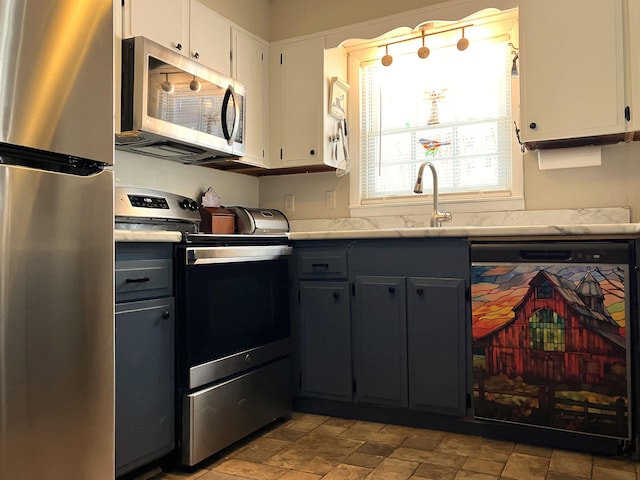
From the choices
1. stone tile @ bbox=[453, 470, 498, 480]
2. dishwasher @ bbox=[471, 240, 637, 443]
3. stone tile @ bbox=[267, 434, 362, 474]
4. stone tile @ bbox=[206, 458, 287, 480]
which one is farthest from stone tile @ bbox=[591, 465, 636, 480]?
stone tile @ bbox=[206, 458, 287, 480]

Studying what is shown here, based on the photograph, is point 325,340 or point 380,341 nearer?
point 380,341

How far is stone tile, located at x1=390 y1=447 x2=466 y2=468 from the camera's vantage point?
204cm

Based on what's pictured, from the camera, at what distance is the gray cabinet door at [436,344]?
91.1 inches

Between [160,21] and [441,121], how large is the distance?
164 cm

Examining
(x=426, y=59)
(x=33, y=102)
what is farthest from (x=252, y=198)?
(x=33, y=102)

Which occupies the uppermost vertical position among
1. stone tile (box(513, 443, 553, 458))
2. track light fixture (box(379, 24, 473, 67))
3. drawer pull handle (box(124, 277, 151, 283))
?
track light fixture (box(379, 24, 473, 67))

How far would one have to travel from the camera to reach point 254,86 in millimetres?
3203

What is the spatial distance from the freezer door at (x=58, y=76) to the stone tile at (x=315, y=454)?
1333 mm

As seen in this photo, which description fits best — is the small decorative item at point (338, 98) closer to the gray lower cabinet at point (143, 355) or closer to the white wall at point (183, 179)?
the white wall at point (183, 179)

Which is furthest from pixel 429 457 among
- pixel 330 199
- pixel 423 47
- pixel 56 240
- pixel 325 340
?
pixel 423 47

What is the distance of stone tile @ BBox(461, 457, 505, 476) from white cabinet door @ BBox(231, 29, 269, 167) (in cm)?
192

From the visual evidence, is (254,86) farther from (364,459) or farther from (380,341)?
(364,459)

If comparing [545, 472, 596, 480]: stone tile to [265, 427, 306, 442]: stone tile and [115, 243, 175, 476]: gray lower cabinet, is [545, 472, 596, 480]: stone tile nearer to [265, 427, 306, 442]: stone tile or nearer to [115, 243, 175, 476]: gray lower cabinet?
[265, 427, 306, 442]: stone tile

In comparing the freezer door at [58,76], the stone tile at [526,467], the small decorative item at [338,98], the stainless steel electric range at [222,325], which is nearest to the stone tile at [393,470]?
the stone tile at [526,467]
